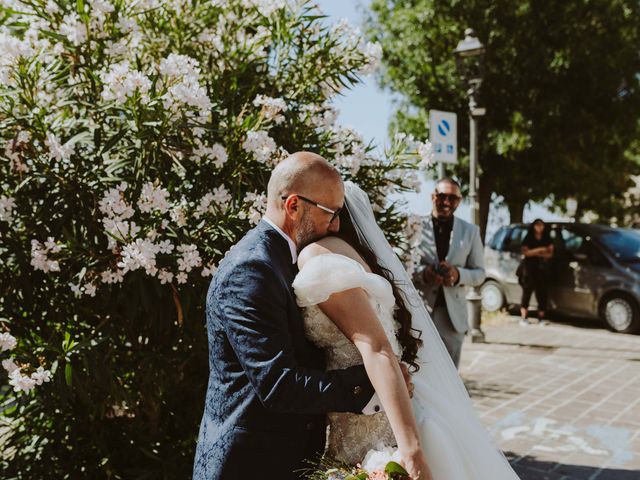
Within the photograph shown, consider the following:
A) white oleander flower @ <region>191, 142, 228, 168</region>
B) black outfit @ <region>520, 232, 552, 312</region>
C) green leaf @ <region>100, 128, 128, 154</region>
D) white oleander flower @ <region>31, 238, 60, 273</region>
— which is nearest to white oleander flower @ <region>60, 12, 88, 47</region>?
green leaf @ <region>100, 128, 128, 154</region>

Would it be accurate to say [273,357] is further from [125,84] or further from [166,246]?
[125,84]

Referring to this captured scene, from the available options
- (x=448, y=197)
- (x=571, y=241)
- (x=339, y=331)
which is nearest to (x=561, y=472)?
(x=448, y=197)

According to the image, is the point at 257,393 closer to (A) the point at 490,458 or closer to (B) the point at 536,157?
(A) the point at 490,458

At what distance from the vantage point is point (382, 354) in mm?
2037

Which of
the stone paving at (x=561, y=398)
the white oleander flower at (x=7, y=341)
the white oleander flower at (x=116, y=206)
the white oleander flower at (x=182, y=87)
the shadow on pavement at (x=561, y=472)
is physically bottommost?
the shadow on pavement at (x=561, y=472)

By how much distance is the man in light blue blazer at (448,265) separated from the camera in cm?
493

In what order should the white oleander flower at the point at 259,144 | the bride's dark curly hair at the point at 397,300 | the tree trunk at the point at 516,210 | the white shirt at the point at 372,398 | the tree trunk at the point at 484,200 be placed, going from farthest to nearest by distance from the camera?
the tree trunk at the point at 516,210 < the tree trunk at the point at 484,200 < the white oleander flower at the point at 259,144 < the bride's dark curly hair at the point at 397,300 < the white shirt at the point at 372,398

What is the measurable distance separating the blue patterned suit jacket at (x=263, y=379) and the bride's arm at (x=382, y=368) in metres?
0.09

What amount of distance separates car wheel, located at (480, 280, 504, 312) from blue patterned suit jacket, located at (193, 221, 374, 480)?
448 inches

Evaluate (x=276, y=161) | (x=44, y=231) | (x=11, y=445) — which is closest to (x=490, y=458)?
(x=276, y=161)

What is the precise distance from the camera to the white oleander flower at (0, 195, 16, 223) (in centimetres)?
307

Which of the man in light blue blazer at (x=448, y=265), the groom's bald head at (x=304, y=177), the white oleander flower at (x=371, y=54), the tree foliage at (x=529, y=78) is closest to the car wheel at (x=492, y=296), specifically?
the tree foliage at (x=529, y=78)

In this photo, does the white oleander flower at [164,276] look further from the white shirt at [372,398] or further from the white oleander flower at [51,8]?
the white oleander flower at [51,8]

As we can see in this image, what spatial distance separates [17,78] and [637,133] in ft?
56.5
